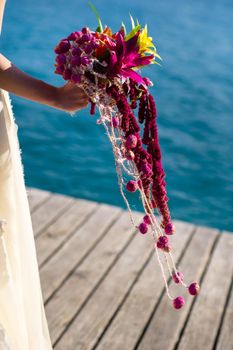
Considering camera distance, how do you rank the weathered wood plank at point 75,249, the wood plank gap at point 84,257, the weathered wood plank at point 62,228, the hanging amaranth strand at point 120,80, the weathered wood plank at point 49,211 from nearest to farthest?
1. the hanging amaranth strand at point 120,80
2. the wood plank gap at point 84,257
3. the weathered wood plank at point 75,249
4. the weathered wood plank at point 62,228
5. the weathered wood plank at point 49,211

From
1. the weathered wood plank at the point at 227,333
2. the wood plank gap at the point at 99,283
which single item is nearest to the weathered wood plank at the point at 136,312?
the wood plank gap at the point at 99,283

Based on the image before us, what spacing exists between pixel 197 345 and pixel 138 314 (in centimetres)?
29

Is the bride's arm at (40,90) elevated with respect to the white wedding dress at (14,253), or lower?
elevated

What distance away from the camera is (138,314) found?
269cm

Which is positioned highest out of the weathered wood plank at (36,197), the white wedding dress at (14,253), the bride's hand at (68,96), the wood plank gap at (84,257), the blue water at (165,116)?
the bride's hand at (68,96)

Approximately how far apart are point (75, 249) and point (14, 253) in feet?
4.70

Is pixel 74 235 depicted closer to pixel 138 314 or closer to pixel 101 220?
pixel 101 220

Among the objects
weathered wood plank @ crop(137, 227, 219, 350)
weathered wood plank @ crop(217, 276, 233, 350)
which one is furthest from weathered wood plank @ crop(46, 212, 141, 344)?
weathered wood plank @ crop(217, 276, 233, 350)

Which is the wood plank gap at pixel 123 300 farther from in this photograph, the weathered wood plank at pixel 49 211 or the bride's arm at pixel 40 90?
the bride's arm at pixel 40 90

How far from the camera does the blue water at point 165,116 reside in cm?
536

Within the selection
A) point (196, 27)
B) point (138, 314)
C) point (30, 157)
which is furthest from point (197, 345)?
point (196, 27)

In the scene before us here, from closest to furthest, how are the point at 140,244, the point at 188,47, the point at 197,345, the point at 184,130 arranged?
the point at 197,345 → the point at 140,244 → the point at 184,130 → the point at 188,47

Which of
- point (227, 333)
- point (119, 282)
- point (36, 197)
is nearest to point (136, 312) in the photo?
point (119, 282)

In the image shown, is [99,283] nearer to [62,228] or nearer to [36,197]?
[62,228]
